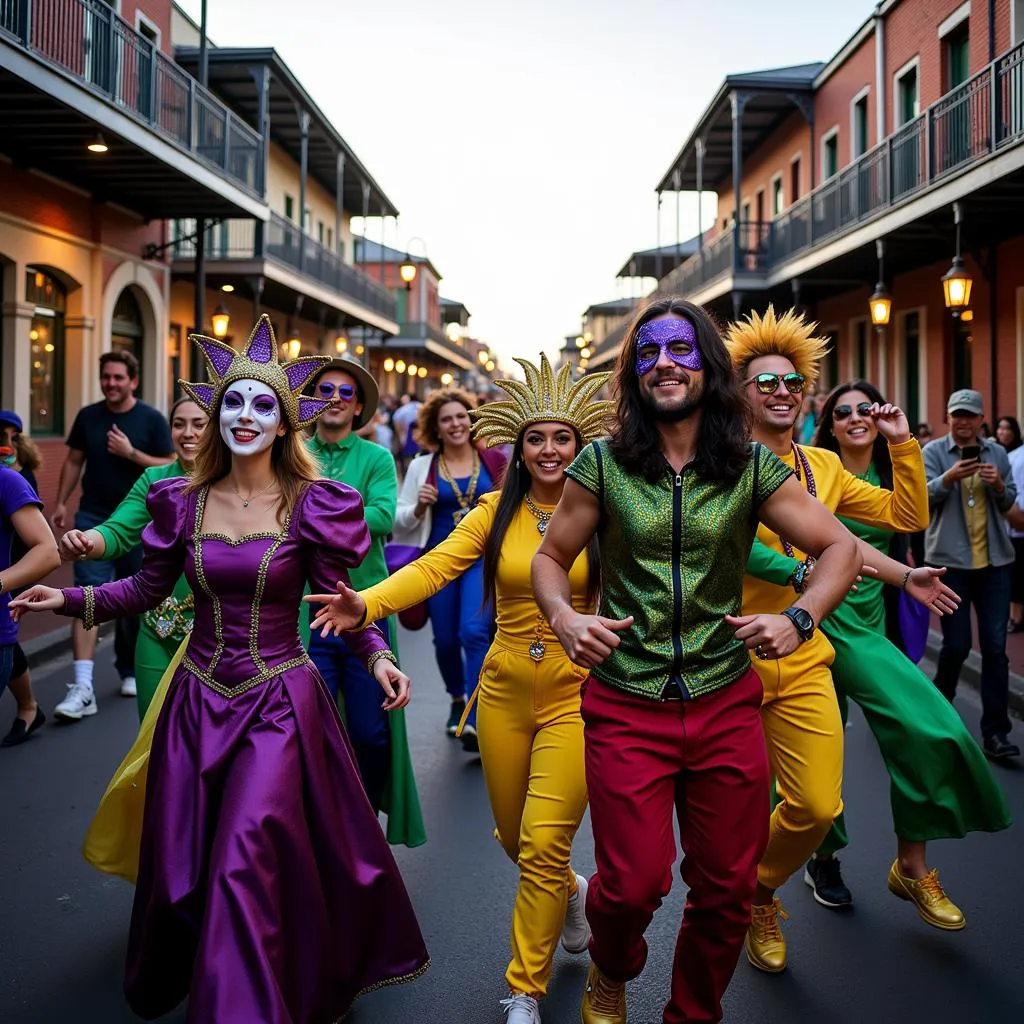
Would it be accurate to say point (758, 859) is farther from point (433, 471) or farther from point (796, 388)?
point (433, 471)

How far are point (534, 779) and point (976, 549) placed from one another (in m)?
4.25

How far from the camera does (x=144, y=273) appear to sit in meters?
19.7

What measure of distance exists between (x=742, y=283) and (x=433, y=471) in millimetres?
18397

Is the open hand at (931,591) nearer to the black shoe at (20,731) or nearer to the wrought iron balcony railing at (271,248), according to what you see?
the black shoe at (20,731)

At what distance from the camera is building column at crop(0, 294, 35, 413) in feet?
50.7

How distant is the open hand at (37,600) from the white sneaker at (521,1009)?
1825 millimetres

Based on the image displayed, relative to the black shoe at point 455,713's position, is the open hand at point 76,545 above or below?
above

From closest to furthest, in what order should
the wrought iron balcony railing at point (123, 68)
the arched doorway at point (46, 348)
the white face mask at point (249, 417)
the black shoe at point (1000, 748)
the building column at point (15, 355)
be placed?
the white face mask at point (249, 417) < the black shoe at point (1000, 748) < the wrought iron balcony railing at point (123, 68) < the building column at point (15, 355) < the arched doorway at point (46, 348)

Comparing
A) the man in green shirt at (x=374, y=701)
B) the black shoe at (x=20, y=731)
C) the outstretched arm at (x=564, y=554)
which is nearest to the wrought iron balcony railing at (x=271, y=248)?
the black shoe at (x=20, y=731)

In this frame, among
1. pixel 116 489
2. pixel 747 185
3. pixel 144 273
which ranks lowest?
pixel 116 489

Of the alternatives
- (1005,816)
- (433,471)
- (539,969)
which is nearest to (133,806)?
(539,969)

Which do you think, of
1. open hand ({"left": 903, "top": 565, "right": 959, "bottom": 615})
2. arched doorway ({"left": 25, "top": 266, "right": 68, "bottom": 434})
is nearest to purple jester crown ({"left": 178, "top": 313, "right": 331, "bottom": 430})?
open hand ({"left": 903, "top": 565, "right": 959, "bottom": 615})

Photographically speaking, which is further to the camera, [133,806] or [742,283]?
[742,283]

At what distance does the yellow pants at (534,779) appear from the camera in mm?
3709
